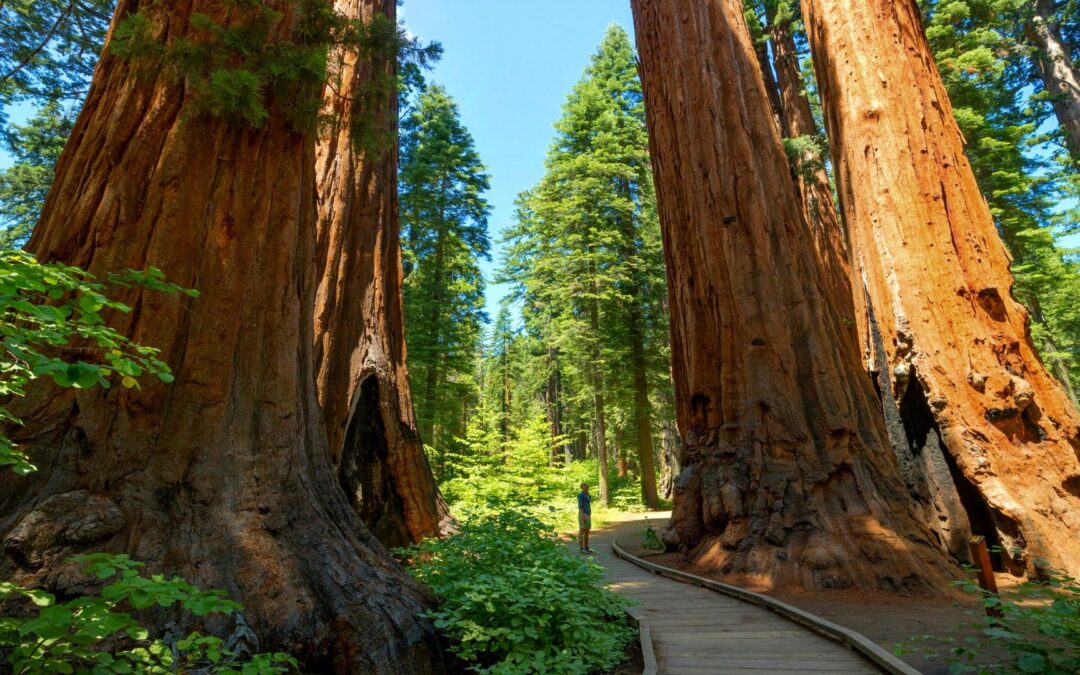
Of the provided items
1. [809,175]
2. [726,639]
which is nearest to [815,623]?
[726,639]

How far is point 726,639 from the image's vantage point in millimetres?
4168

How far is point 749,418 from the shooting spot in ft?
23.9

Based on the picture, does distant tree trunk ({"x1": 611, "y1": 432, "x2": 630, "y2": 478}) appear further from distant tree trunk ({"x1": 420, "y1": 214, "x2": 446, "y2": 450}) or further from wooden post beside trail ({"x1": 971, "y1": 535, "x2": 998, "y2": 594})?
wooden post beside trail ({"x1": 971, "y1": 535, "x2": 998, "y2": 594})

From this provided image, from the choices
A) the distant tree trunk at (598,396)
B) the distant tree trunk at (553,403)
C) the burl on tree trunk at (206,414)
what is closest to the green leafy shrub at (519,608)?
the burl on tree trunk at (206,414)

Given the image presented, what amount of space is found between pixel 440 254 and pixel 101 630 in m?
19.0

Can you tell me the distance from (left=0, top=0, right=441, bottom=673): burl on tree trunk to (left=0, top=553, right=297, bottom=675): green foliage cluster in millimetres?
409

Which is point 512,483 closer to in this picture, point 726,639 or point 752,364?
point 752,364

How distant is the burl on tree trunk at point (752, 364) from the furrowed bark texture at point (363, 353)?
4007 mm

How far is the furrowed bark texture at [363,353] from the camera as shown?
666cm

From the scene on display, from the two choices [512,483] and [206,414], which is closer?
[206,414]

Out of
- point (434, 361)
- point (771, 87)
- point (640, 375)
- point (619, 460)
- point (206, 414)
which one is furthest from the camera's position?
point (619, 460)

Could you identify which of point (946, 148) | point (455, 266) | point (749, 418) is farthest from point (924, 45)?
point (455, 266)

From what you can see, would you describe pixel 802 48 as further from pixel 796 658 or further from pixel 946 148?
Answer: pixel 796 658

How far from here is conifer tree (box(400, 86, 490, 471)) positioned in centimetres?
1850
